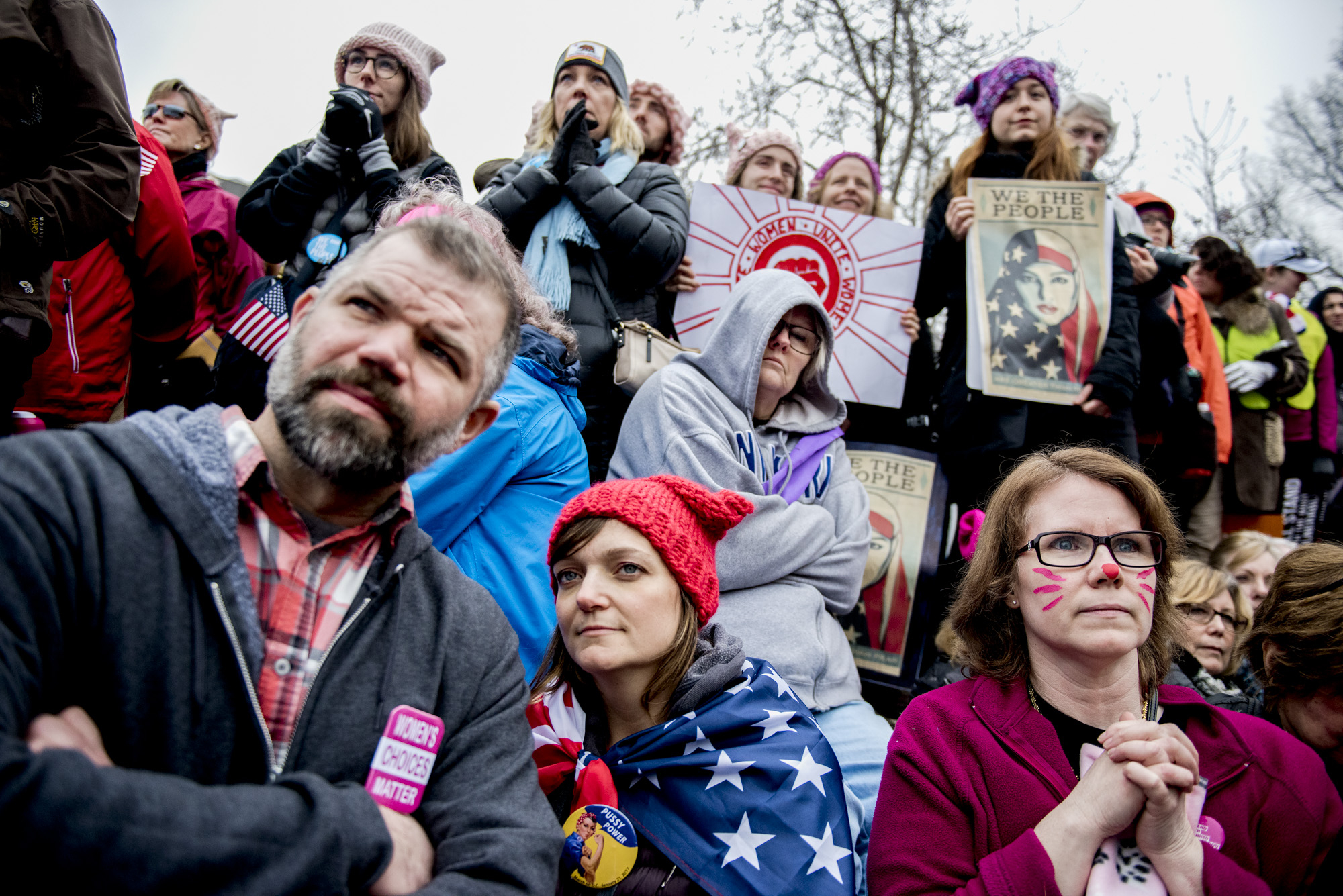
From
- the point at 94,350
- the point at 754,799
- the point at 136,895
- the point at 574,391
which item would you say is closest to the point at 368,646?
A: the point at 136,895

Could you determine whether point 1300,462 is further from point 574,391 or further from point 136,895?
point 136,895

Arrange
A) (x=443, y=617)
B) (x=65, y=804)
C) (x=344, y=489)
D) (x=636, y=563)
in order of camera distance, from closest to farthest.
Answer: (x=65, y=804) → (x=344, y=489) → (x=443, y=617) → (x=636, y=563)

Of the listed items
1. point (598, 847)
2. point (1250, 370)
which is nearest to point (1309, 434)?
point (1250, 370)

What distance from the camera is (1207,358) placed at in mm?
5148

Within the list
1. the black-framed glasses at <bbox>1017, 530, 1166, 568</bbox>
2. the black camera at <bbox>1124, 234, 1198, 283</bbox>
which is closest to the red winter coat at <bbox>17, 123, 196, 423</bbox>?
the black-framed glasses at <bbox>1017, 530, 1166, 568</bbox>

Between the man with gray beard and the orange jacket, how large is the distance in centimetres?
477

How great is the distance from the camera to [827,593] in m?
3.22

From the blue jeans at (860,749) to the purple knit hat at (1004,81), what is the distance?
10.2 ft

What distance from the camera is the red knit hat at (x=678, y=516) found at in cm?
229

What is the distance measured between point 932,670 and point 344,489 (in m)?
2.99

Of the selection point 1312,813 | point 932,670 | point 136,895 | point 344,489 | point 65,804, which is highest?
point 344,489

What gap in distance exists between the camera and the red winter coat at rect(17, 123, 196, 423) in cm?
309

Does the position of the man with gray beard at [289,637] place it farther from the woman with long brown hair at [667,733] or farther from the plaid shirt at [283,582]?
the woman with long brown hair at [667,733]

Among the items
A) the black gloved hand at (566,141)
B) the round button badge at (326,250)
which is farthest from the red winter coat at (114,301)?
the black gloved hand at (566,141)
